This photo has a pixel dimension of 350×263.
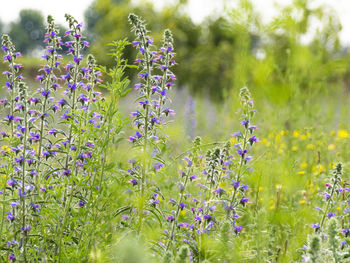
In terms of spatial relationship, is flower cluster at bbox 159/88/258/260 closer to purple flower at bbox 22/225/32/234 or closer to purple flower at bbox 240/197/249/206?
purple flower at bbox 240/197/249/206

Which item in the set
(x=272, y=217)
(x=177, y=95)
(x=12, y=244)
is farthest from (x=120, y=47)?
(x=177, y=95)

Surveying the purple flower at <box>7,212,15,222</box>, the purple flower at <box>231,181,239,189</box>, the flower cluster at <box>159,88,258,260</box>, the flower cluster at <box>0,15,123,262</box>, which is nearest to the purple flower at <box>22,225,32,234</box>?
the flower cluster at <box>0,15,123,262</box>

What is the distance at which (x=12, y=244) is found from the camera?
9.18 feet

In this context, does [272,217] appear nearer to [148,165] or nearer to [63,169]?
[148,165]

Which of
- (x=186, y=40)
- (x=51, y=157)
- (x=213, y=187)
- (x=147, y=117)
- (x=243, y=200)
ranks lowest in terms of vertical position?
(x=243, y=200)

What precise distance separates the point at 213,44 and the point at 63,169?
24.0 m

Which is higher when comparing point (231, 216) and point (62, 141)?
point (62, 141)

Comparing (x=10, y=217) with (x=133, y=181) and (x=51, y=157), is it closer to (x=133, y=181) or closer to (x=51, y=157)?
(x=51, y=157)

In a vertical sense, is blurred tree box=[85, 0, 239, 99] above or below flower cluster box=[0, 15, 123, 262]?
above

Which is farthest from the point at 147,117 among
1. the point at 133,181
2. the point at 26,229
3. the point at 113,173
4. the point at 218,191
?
the point at 26,229

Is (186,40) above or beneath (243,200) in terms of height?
above

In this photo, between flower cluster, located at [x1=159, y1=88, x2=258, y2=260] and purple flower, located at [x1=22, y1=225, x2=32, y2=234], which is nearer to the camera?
purple flower, located at [x1=22, y1=225, x2=32, y2=234]

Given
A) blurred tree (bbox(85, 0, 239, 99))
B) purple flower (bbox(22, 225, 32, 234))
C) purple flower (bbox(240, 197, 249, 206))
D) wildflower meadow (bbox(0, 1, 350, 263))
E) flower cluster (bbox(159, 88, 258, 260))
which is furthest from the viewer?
blurred tree (bbox(85, 0, 239, 99))

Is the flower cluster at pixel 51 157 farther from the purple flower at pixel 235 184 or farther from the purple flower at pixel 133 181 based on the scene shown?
the purple flower at pixel 235 184
